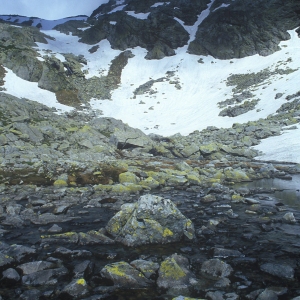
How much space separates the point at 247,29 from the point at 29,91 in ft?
265

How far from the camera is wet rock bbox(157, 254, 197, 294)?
19.1ft

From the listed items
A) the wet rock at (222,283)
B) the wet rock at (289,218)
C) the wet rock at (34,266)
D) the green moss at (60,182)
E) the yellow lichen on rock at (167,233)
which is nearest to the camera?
the wet rock at (222,283)

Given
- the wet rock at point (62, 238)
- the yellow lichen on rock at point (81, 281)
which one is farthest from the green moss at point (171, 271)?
the wet rock at point (62, 238)

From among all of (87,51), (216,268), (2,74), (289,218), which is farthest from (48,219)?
(87,51)

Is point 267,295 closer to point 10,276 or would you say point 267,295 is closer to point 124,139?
point 10,276

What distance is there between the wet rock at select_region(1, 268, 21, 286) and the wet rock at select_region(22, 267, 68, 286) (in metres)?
0.18

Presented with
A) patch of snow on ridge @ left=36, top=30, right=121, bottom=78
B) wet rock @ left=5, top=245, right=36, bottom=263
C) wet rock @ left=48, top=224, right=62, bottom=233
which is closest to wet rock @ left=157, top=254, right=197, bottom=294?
wet rock @ left=5, top=245, right=36, bottom=263

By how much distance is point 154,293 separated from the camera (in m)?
5.63

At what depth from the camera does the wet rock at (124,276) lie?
19.4 ft

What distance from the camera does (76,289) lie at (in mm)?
5574

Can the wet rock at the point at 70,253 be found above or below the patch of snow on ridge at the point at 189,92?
below

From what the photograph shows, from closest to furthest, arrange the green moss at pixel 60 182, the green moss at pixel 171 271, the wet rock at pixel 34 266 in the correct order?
the green moss at pixel 171 271, the wet rock at pixel 34 266, the green moss at pixel 60 182

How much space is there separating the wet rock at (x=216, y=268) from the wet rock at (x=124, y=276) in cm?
164

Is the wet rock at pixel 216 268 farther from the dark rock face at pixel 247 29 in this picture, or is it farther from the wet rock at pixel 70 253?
the dark rock face at pixel 247 29
